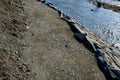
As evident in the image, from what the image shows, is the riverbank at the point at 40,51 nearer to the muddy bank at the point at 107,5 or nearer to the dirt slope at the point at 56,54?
the dirt slope at the point at 56,54

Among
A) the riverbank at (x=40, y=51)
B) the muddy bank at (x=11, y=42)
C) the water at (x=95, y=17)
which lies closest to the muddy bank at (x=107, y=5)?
the water at (x=95, y=17)

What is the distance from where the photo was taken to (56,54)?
70.5ft

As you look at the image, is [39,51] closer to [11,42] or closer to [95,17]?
[11,42]

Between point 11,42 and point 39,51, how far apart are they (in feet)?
8.44

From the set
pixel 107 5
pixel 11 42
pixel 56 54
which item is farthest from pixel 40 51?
pixel 107 5

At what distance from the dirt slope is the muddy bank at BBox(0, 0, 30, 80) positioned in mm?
673

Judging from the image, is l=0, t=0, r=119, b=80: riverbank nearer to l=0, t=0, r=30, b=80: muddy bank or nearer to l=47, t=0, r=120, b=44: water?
l=0, t=0, r=30, b=80: muddy bank

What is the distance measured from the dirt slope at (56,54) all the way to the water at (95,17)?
5122mm

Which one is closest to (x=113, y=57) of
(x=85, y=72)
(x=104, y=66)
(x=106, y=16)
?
(x=104, y=66)

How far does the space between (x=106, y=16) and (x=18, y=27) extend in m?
16.9

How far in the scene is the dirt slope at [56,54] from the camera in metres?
19.0

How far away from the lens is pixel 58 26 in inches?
1103

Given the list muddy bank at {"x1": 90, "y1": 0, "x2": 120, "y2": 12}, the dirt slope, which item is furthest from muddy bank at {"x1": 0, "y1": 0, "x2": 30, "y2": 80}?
muddy bank at {"x1": 90, "y1": 0, "x2": 120, "y2": 12}

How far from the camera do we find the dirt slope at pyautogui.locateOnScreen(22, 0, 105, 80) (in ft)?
62.3
